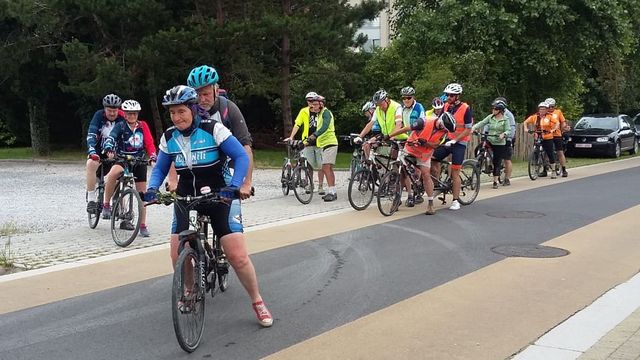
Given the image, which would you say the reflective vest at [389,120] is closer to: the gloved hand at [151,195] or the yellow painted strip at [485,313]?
the yellow painted strip at [485,313]

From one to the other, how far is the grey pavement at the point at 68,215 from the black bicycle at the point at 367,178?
581 millimetres

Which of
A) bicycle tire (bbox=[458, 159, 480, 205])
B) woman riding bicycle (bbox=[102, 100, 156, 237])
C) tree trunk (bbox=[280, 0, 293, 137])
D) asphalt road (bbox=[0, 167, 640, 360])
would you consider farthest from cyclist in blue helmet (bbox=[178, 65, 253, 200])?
tree trunk (bbox=[280, 0, 293, 137])

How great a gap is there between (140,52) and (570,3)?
52.0ft

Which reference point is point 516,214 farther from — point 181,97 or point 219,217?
point 181,97

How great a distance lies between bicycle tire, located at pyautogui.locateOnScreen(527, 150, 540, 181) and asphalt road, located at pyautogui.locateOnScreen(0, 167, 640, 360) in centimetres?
601

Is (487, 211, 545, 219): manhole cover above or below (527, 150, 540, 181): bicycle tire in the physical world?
below

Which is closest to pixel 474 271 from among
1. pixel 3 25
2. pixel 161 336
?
pixel 161 336

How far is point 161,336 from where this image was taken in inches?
190

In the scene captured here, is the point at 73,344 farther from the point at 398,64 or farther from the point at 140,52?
the point at 398,64

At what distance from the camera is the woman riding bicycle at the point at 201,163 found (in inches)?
181

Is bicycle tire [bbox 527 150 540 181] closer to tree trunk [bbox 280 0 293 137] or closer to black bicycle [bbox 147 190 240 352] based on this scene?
tree trunk [bbox 280 0 293 137]

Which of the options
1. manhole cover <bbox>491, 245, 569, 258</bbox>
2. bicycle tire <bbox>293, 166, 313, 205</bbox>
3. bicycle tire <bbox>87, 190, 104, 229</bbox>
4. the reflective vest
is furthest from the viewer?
bicycle tire <bbox>293, 166, 313, 205</bbox>

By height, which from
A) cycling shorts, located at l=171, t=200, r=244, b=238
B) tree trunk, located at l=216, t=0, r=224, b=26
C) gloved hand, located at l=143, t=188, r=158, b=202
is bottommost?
cycling shorts, located at l=171, t=200, r=244, b=238

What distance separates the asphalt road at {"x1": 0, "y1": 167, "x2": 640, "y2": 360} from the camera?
464cm
